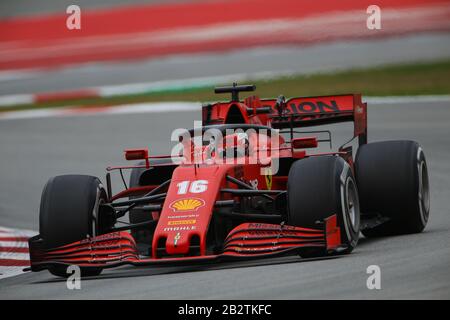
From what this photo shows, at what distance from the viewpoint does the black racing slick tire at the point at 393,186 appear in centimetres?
1078

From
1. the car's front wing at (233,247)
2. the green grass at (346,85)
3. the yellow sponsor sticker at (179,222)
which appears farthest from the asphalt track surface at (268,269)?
the green grass at (346,85)

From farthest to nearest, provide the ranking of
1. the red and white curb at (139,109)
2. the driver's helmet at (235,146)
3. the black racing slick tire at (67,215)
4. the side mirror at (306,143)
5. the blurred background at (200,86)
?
1. the red and white curb at (139,109)
2. the driver's helmet at (235,146)
3. the side mirror at (306,143)
4. the black racing slick tire at (67,215)
5. the blurred background at (200,86)

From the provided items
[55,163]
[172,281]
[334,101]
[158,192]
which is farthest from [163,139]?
[172,281]

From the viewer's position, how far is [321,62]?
27.6 metres

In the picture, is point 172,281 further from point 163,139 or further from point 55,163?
point 163,139

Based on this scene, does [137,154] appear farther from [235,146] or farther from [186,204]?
[186,204]

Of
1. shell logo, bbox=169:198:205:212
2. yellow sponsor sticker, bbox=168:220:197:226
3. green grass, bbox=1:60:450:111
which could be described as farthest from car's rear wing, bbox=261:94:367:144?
green grass, bbox=1:60:450:111

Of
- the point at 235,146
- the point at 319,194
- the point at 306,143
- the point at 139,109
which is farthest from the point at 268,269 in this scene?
the point at 139,109

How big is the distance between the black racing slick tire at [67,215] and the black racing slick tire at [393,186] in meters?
2.81

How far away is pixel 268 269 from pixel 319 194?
2.77 feet

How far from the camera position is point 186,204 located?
9.25 meters

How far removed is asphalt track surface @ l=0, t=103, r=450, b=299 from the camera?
7.69 m

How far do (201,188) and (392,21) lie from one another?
61.9 ft

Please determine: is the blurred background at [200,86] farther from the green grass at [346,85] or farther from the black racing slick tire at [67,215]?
the black racing slick tire at [67,215]
